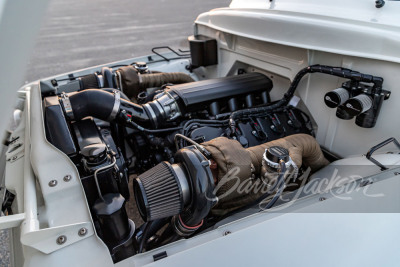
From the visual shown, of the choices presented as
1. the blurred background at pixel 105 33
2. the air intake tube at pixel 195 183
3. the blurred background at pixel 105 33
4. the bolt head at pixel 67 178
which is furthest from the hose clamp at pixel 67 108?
the blurred background at pixel 105 33

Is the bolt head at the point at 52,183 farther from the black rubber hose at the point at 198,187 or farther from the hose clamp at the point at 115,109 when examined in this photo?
the hose clamp at the point at 115,109

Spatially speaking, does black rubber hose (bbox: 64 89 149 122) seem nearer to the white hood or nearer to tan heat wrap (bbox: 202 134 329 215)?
tan heat wrap (bbox: 202 134 329 215)

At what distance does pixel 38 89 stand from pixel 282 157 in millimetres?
1341

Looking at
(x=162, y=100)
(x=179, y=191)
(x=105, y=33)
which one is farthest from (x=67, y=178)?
(x=105, y=33)

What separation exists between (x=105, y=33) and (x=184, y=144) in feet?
26.1

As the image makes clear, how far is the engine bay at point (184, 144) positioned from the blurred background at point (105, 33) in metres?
2.79

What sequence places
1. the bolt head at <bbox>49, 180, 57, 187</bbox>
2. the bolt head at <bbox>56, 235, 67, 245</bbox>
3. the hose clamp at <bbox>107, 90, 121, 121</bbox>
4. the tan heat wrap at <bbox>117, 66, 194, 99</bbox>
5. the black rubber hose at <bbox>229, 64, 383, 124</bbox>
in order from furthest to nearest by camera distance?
1. the tan heat wrap at <bbox>117, 66, 194, 99</bbox>
2. the hose clamp at <bbox>107, 90, 121, 121</bbox>
3. the black rubber hose at <bbox>229, 64, 383, 124</bbox>
4. the bolt head at <bbox>49, 180, 57, 187</bbox>
5. the bolt head at <bbox>56, 235, 67, 245</bbox>

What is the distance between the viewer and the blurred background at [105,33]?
6168 mm

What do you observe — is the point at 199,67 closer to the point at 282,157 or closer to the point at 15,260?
the point at 282,157

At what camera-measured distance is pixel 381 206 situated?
0.97m

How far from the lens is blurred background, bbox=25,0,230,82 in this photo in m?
6.17

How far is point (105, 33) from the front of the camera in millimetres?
8414

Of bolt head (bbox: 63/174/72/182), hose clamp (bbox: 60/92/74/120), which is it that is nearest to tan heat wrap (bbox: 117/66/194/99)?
hose clamp (bbox: 60/92/74/120)

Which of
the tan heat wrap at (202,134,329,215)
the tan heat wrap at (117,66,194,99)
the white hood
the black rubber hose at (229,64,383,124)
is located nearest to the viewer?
the white hood
